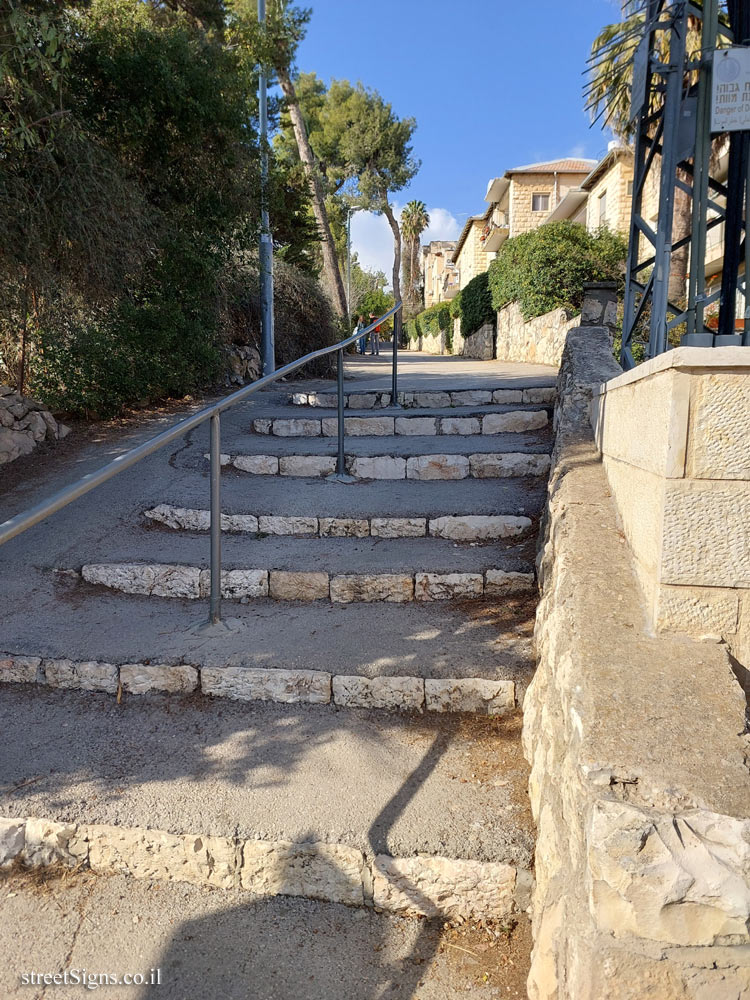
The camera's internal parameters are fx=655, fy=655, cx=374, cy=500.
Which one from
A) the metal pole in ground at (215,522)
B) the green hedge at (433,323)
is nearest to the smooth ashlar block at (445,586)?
the metal pole in ground at (215,522)

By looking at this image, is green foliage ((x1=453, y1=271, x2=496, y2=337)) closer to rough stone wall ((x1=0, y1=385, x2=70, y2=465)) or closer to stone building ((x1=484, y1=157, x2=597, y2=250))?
stone building ((x1=484, y1=157, x2=597, y2=250))

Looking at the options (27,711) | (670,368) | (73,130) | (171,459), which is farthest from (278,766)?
(73,130)

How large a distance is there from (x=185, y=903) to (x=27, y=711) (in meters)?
1.08

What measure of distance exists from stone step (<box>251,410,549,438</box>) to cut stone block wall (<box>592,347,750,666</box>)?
3592 millimetres

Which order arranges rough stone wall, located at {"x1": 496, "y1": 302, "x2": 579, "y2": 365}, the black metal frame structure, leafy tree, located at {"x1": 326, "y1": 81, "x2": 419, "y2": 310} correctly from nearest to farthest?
the black metal frame structure → rough stone wall, located at {"x1": 496, "y1": 302, "x2": 579, "y2": 365} → leafy tree, located at {"x1": 326, "y1": 81, "x2": 419, "y2": 310}

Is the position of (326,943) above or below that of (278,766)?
below

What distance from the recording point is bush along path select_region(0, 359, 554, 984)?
182 centimetres

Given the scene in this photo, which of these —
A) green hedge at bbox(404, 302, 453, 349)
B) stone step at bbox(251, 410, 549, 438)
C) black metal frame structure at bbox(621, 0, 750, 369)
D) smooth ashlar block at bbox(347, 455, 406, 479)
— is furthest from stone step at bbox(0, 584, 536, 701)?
green hedge at bbox(404, 302, 453, 349)

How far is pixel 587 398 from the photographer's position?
4000 millimetres

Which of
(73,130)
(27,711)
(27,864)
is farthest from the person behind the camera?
(73,130)

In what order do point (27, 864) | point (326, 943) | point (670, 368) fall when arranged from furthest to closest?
point (27, 864) < point (326, 943) < point (670, 368)

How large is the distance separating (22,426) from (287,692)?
4.02 m

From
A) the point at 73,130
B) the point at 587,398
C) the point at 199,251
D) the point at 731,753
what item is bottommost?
the point at 731,753

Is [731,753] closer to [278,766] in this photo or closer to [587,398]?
[278,766]
